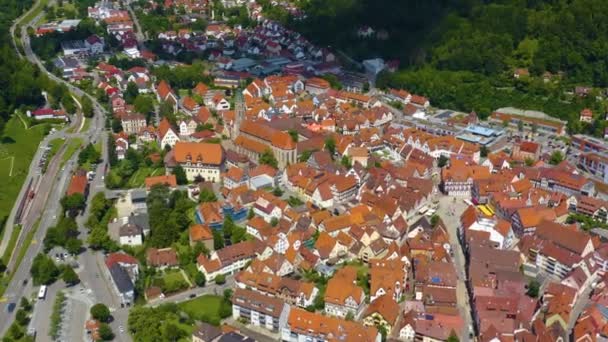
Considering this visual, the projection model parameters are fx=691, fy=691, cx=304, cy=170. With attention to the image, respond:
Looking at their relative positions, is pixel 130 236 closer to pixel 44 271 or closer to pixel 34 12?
pixel 44 271

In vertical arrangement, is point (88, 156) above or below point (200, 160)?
below

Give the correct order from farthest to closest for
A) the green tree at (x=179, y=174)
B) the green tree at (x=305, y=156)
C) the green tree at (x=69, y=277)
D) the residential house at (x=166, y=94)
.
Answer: the residential house at (x=166, y=94) → the green tree at (x=305, y=156) → the green tree at (x=179, y=174) → the green tree at (x=69, y=277)

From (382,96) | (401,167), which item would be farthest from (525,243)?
(382,96)

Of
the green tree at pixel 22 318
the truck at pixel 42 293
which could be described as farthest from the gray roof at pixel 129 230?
the green tree at pixel 22 318

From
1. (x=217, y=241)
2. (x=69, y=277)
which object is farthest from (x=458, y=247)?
(x=69, y=277)

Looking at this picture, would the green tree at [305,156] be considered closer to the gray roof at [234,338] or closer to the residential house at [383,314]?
the residential house at [383,314]
